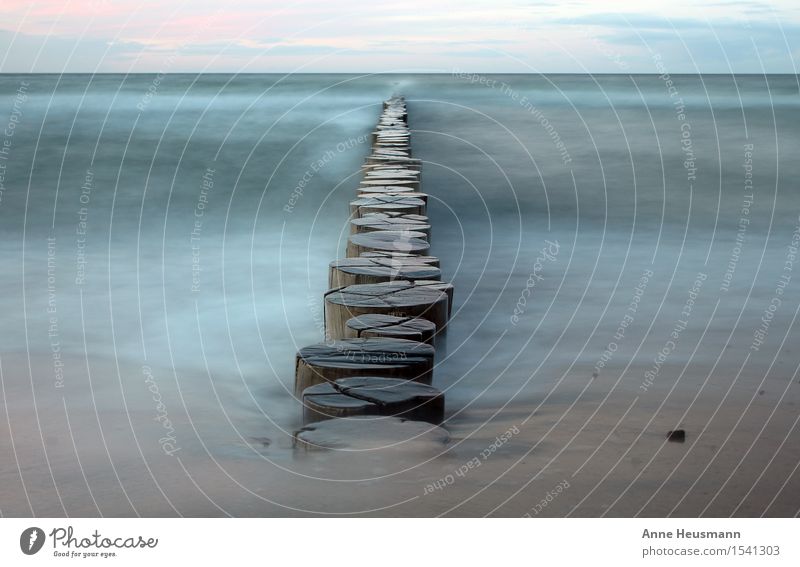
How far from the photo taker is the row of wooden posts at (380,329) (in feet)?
8.51

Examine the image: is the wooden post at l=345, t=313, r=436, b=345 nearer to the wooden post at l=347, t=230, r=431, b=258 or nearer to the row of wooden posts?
the row of wooden posts

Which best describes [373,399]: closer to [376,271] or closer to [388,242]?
[376,271]

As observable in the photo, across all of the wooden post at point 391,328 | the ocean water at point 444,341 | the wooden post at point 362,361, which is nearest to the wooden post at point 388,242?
the ocean water at point 444,341

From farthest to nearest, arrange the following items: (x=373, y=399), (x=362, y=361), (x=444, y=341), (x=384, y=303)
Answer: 1. (x=444, y=341)
2. (x=384, y=303)
3. (x=362, y=361)
4. (x=373, y=399)

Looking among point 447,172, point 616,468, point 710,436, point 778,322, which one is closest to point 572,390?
point 710,436

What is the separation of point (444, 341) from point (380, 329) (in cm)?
88

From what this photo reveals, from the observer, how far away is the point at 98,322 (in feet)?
14.6

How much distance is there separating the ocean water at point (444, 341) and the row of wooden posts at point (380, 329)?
0.60ft

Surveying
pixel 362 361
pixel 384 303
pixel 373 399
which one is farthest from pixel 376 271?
pixel 373 399

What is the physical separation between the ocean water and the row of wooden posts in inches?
7.2

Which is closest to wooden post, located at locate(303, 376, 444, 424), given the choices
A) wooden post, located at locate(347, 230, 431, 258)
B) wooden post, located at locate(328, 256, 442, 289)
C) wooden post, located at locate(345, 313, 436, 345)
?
wooden post, located at locate(345, 313, 436, 345)

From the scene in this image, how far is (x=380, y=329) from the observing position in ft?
10.0

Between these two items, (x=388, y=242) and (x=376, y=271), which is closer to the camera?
(x=376, y=271)
